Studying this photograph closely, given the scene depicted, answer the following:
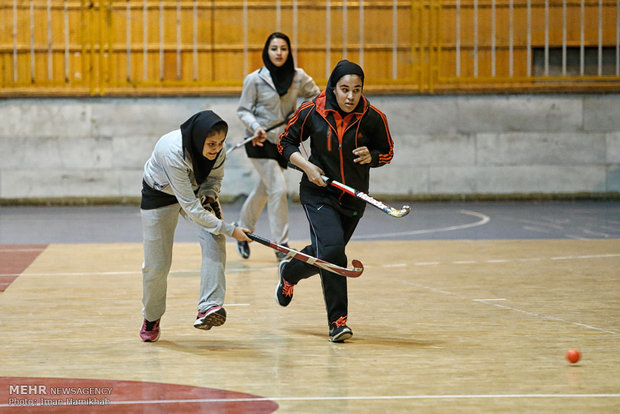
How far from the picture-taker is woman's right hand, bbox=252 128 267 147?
914cm

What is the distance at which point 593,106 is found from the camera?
15.5 meters

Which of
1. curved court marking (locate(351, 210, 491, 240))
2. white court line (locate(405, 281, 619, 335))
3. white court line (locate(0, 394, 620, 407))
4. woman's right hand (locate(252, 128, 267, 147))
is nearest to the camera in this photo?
white court line (locate(0, 394, 620, 407))

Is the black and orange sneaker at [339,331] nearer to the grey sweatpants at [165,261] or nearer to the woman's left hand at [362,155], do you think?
the grey sweatpants at [165,261]

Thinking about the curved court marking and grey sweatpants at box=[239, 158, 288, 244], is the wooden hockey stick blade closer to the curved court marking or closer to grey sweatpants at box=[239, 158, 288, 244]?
grey sweatpants at box=[239, 158, 288, 244]

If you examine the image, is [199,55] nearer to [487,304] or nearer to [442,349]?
[487,304]

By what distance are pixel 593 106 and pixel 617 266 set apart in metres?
7.15

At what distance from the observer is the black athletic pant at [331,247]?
5875mm

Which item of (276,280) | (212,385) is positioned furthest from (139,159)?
(212,385)

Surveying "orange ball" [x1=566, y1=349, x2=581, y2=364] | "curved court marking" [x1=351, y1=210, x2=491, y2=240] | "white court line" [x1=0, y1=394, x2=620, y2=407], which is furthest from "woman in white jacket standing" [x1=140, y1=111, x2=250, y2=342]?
"curved court marking" [x1=351, y1=210, x2=491, y2=240]

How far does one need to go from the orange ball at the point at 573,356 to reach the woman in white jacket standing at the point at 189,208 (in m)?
1.87

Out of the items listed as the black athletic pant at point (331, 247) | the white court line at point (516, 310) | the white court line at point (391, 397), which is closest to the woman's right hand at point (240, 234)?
the black athletic pant at point (331, 247)

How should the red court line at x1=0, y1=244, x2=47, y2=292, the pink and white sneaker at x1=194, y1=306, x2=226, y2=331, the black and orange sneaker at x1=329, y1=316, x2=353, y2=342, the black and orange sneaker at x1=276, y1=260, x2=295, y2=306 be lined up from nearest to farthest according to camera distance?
the pink and white sneaker at x1=194, y1=306, x2=226, y2=331, the black and orange sneaker at x1=329, y1=316, x2=353, y2=342, the black and orange sneaker at x1=276, y1=260, x2=295, y2=306, the red court line at x1=0, y1=244, x2=47, y2=292

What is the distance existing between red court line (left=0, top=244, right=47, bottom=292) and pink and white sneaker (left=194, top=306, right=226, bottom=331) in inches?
106

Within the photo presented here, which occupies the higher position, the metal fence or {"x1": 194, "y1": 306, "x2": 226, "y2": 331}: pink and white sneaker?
the metal fence
